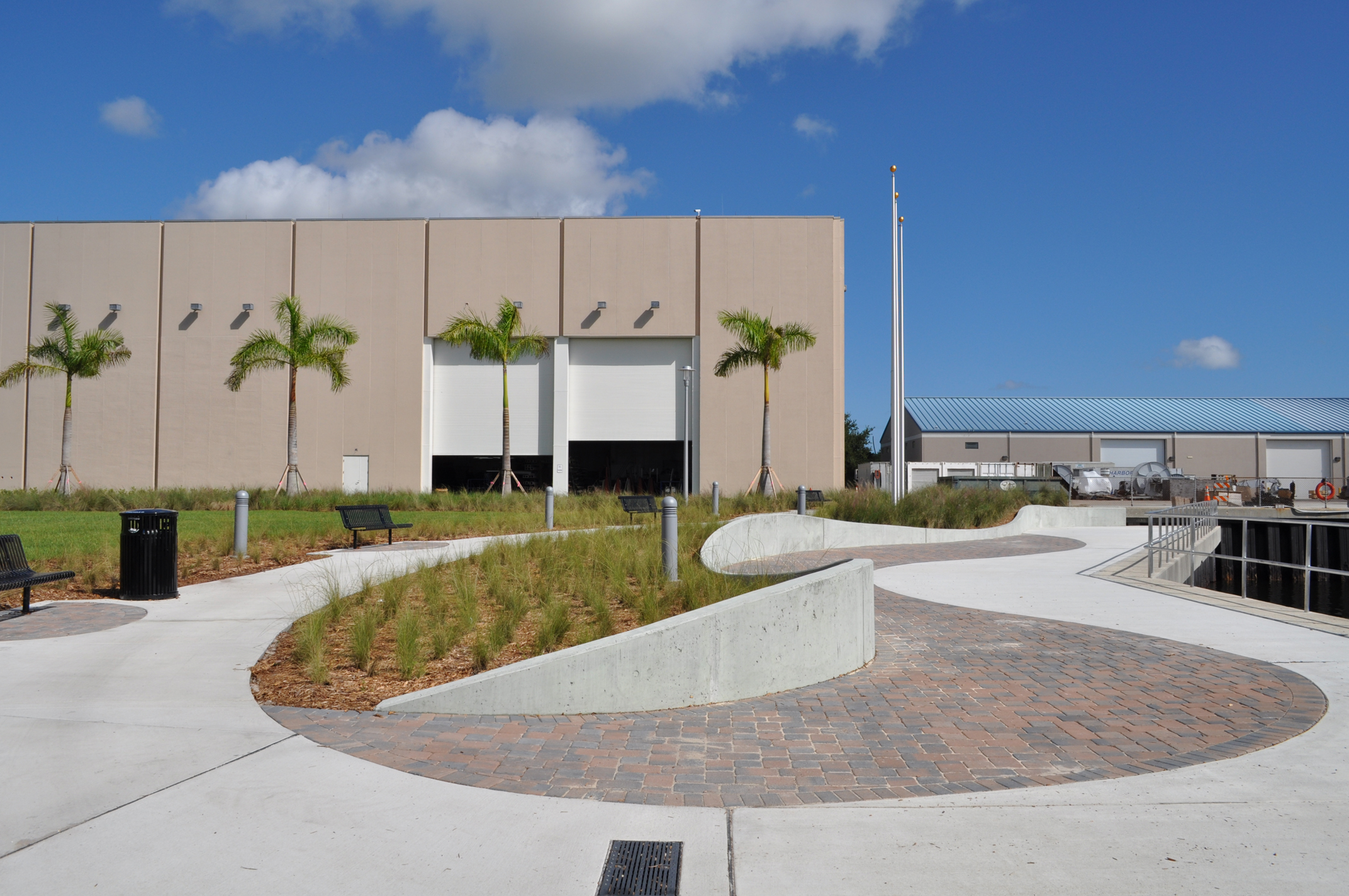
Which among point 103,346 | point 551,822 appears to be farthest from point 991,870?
point 103,346

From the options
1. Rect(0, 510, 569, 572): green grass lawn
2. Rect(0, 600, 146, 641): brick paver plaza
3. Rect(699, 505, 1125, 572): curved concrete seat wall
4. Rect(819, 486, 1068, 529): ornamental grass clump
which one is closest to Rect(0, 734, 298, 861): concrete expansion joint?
Rect(0, 600, 146, 641): brick paver plaza

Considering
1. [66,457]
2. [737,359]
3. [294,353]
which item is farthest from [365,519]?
[66,457]

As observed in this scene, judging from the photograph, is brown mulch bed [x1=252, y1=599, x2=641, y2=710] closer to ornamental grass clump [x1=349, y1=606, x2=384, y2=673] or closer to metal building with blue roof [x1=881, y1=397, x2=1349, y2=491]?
ornamental grass clump [x1=349, y1=606, x2=384, y2=673]

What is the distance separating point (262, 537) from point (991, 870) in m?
14.5

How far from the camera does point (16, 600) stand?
972 cm

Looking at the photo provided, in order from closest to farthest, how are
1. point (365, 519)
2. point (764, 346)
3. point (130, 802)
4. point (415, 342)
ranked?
1. point (130, 802)
2. point (365, 519)
3. point (764, 346)
4. point (415, 342)

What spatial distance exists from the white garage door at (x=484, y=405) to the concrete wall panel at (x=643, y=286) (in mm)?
2779

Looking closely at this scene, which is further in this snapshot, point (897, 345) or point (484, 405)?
point (484, 405)

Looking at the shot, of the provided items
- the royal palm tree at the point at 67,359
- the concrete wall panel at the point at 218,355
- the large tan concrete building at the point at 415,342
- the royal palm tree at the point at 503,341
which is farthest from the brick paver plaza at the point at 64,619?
the concrete wall panel at the point at 218,355

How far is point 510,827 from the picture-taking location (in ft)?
13.2

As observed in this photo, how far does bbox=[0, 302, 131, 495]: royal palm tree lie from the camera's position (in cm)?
3284

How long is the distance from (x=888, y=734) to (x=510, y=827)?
2727 millimetres

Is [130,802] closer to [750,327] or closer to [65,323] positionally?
[750,327]

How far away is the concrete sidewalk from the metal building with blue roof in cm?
6450
